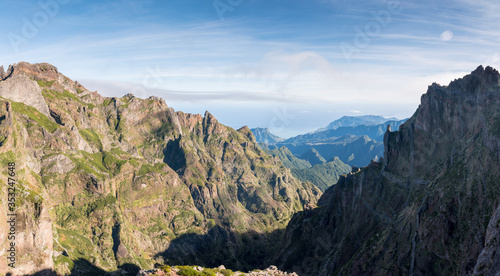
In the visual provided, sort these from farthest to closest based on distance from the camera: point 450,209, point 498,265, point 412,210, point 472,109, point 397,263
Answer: point 472,109 → point 412,210 → point 397,263 → point 450,209 → point 498,265

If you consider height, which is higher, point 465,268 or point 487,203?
point 487,203

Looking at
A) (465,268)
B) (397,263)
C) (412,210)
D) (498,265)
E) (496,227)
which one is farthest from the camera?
(412,210)

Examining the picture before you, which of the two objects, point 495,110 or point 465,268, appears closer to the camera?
point 465,268

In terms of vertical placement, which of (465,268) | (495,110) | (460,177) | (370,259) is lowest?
(370,259)

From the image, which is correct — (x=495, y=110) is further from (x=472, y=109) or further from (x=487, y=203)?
(x=487, y=203)

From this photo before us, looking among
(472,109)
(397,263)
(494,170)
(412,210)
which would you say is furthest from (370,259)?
(472,109)

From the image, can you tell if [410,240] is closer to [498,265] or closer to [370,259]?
[370,259]

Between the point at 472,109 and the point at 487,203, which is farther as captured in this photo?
the point at 472,109

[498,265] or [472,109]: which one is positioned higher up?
→ [472,109]

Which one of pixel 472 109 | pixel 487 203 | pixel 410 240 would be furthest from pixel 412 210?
pixel 472 109

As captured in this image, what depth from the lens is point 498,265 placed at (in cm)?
7012

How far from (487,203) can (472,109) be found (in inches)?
3323

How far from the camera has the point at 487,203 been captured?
120 meters

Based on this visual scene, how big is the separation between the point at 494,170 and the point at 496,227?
56477 millimetres
